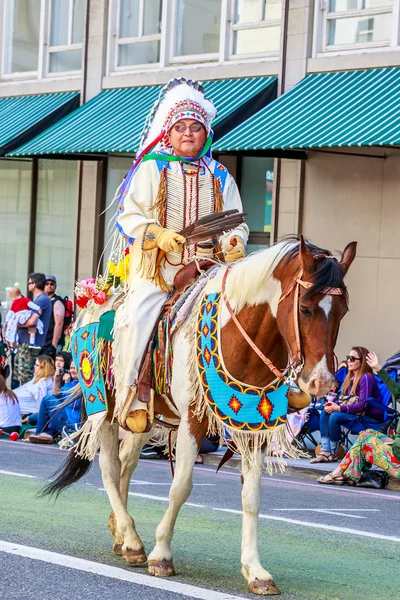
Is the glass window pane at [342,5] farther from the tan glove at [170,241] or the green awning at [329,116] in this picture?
the tan glove at [170,241]

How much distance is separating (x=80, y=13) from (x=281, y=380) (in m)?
17.3

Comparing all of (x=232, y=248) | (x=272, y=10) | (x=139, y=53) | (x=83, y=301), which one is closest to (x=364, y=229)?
(x=272, y=10)

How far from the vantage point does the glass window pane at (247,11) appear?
19531 mm

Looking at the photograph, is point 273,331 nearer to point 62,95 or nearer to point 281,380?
point 281,380

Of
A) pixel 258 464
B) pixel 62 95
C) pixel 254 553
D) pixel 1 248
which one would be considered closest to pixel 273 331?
pixel 258 464

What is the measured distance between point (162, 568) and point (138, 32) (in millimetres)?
16083

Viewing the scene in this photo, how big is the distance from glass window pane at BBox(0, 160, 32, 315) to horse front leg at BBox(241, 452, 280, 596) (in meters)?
17.2

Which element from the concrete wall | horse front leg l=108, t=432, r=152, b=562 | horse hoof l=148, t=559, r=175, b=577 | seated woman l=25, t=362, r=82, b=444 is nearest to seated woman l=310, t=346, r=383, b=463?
the concrete wall

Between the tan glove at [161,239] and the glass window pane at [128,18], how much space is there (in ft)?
49.3

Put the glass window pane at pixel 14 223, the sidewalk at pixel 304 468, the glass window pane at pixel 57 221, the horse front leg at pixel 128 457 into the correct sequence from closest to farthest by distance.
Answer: the horse front leg at pixel 128 457 < the sidewalk at pixel 304 468 < the glass window pane at pixel 57 221 < the glass window pane at pixel 14 223

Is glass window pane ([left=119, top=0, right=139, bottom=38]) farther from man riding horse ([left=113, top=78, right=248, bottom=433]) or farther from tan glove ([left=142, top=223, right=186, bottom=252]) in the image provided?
tan glove ([left=142, top=223, right=186, bottom=252])

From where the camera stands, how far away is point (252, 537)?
6723 millimetres

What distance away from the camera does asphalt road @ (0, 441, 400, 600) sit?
6.64 metres

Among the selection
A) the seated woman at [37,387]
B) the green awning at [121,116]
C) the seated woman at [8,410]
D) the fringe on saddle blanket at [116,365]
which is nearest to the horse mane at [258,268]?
the fringe on saddle blanket at [116,365]
